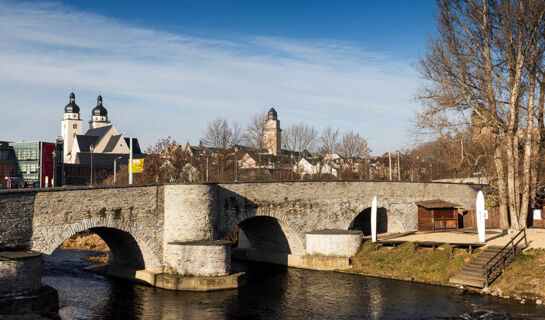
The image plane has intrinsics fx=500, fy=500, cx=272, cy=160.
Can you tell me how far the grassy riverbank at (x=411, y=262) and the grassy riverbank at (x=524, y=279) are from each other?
2.75 meters

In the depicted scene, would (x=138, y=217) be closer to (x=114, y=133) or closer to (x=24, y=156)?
(x=24, y=156)

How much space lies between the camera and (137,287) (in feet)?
91.0

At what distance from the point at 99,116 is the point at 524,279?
132 m

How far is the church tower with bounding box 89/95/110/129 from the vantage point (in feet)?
459

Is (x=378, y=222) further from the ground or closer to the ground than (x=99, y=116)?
closer to the ground

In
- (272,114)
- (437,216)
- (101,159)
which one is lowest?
(437,216)

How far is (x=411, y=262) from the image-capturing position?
31.1 m

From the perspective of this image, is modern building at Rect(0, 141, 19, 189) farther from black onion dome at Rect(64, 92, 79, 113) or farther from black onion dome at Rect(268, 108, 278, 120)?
black onion dome at Rect(268, 108, 278, 120)

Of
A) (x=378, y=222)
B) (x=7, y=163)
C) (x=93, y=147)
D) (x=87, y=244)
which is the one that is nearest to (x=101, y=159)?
(x=93, y=147)

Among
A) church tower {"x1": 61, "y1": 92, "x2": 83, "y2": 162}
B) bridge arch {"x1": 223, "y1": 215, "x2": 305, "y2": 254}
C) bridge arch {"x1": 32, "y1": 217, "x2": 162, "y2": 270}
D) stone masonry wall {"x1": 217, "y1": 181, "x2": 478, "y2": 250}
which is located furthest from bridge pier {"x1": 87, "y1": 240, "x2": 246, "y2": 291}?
church tower {"x1": 61, "y1": 92, "x2": 83, "y2": 162}

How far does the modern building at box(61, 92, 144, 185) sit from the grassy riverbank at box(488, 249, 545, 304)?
194ft

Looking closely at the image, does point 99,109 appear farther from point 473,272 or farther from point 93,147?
point 473,272

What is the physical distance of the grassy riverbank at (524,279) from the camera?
2469 centimetres

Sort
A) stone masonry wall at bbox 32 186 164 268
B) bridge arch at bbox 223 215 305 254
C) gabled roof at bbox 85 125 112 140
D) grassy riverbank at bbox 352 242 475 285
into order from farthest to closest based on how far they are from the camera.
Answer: gabled roof at bbox 85 125 112 140 → bridge arch at bbox 223 215 305 254 → grassy riverbank at bbox 352 242 475 285 → stone masonry wall at bbox 32 186 164 268
